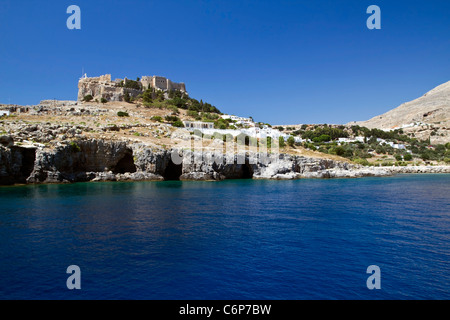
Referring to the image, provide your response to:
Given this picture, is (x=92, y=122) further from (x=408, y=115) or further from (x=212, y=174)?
(x=408, y=115)

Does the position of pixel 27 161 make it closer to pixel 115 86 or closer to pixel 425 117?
pixel 115 86

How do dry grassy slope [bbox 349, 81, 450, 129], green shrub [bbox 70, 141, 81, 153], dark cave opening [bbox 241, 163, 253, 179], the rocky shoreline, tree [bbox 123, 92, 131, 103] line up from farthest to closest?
dry grassy slope [bbox 349, 81, 450, 129] < tree [bbox 123, 92, 131, 103] < dark cave opening [bbox 241, 163, 253, 179] < green shrub [bbox 70, 141, 81, 153] < the rocky shoreline

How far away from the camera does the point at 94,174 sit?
129 feet

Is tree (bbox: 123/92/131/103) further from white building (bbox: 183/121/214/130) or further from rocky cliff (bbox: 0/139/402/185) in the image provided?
rocky cliff (bbox: 0/139/402/185)

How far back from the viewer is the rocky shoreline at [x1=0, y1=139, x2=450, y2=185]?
113 feet

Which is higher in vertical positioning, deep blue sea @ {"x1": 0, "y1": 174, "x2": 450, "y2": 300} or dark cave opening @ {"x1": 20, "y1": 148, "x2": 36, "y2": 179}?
dark cave opening @ {"x1": 20, "y1": 148, "x2": 36, "y2": 179}

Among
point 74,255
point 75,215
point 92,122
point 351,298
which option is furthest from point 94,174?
point 351,298

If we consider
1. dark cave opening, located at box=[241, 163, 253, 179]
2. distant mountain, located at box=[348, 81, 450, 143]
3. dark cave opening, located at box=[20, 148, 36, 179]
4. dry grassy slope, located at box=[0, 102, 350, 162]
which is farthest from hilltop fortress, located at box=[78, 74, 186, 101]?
distant mountain, located at box=[348, 81, 450, 143]

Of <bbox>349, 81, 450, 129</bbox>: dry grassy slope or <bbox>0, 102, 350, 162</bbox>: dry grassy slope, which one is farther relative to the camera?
<bbox>349, 81, 450, 129</bbox>: dry grassy slope

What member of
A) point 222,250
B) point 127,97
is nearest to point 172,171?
point 222,250

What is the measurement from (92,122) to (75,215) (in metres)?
35.2

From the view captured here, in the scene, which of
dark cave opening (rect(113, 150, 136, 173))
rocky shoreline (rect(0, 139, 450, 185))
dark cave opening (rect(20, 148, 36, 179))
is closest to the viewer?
rocky shoreline (rect(0, 139, 450, 185))

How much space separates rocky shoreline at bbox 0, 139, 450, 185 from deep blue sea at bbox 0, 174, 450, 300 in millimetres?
14649

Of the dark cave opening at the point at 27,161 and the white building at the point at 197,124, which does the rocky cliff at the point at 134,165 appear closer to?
the dark cave opening at the point at 27,161
